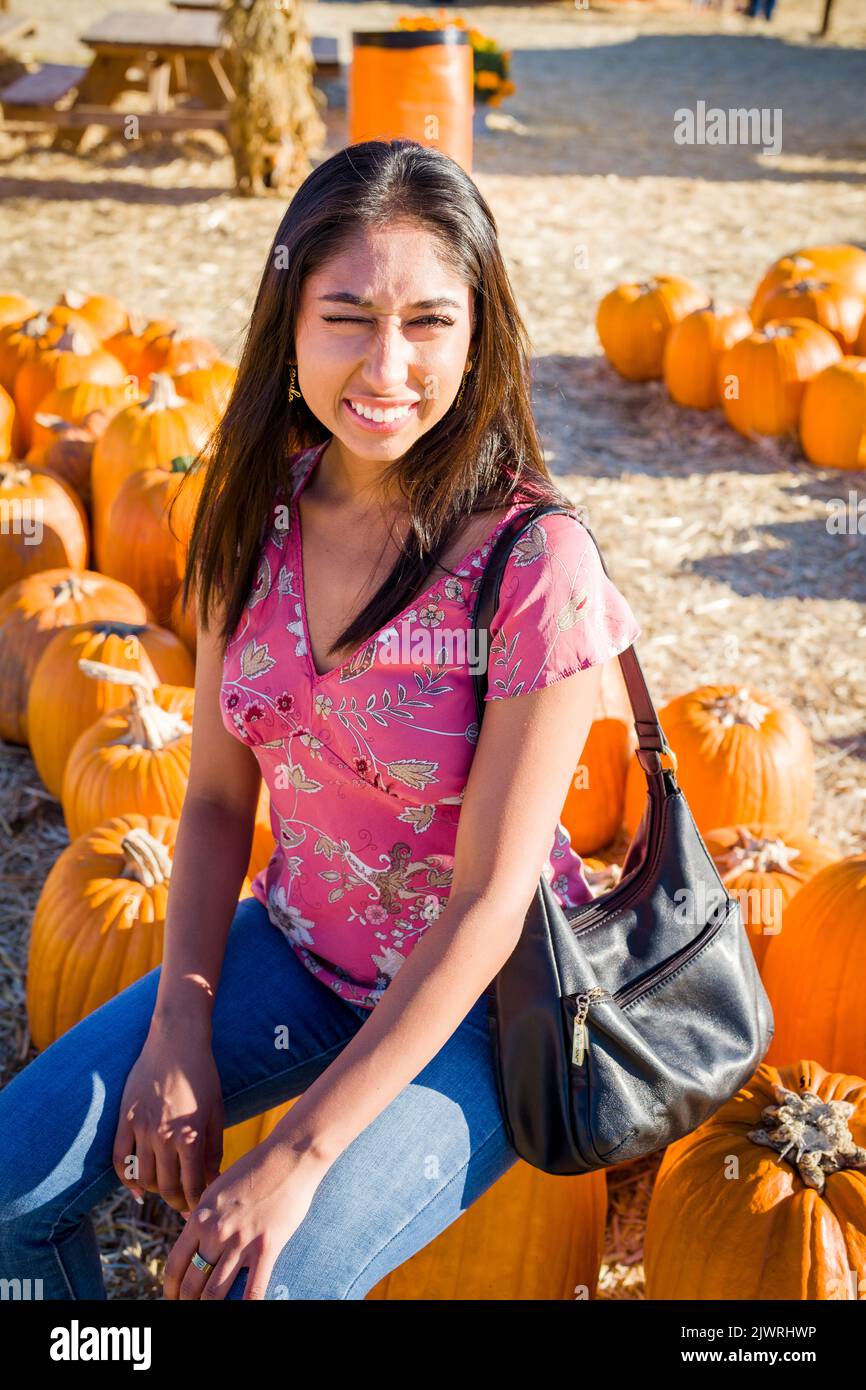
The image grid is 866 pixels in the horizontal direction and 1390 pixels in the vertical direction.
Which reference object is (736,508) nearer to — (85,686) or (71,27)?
(85,686)

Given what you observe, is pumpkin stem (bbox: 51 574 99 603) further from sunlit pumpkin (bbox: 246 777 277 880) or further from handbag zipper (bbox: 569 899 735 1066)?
handbag zipper (bbox: 569 899 735 1066)

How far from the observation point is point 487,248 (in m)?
1.85

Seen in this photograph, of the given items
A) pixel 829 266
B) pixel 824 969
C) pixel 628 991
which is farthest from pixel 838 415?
pixel 628 991

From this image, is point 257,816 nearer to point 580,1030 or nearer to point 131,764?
point 131,764

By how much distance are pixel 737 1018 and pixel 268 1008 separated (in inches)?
28.1

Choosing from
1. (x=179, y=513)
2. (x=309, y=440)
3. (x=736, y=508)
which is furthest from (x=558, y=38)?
(x=309, y=440)

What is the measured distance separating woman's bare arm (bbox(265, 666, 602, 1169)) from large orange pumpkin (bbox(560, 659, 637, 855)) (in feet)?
5.35

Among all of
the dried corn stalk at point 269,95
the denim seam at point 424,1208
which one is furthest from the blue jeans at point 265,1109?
the dried corn stalk at point 269,95

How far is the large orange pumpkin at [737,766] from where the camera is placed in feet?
10.9

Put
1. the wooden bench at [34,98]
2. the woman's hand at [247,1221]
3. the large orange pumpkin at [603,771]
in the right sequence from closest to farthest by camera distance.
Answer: the woman's hand at [247,1221] → the large orange pumpkin at [603,771] → the wooden bench at [34,98]

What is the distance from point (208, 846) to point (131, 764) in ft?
3.55

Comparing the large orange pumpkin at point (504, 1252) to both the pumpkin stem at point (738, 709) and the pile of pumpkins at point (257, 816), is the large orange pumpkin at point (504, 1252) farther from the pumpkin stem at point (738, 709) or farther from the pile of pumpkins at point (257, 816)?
the pumpkin stem at point (738, 709)

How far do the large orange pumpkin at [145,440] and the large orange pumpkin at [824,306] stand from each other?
11.4 feet
